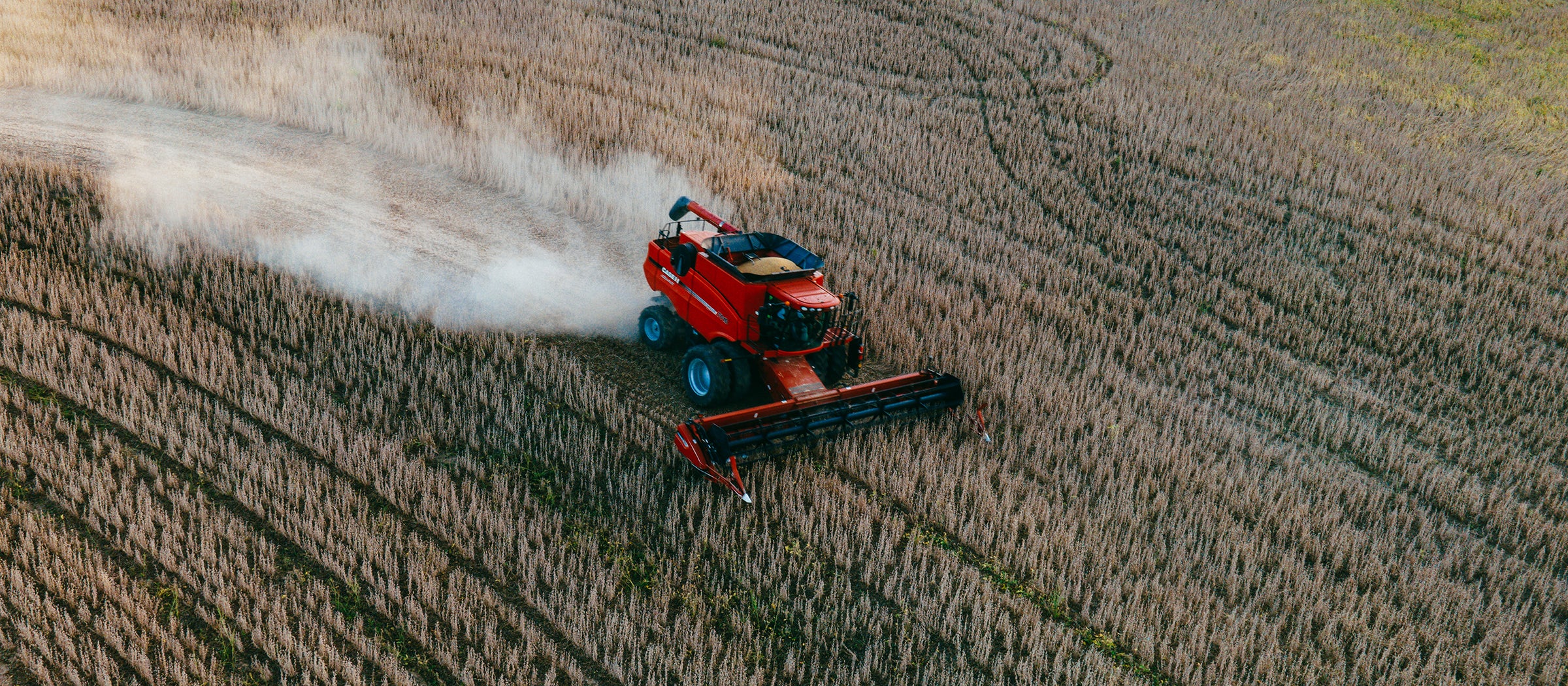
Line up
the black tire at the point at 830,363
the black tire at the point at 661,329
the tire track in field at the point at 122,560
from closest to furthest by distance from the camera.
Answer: the tire track in field at the point at 122,560 < the black tire at the point at 830,363 < the black tire at the point at 661,329

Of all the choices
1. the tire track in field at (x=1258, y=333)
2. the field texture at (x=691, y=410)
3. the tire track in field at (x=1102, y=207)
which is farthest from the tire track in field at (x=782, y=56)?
the tire track in field at (x=1258, y=333)

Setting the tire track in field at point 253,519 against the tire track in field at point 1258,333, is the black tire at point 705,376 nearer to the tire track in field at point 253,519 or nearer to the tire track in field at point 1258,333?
the tire track in field at point 253,519

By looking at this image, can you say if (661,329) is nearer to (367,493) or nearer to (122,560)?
(367,493)

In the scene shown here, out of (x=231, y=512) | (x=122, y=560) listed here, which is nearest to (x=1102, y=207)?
(x=231, y=512)

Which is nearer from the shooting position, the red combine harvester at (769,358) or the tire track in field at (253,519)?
the tire track in field at (253,519)

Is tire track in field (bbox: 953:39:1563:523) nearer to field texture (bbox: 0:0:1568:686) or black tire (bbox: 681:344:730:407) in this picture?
field texture (bbox: 0:0:1568:686)

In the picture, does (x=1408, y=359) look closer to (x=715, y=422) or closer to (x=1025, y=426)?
(x=1025, y=426)
